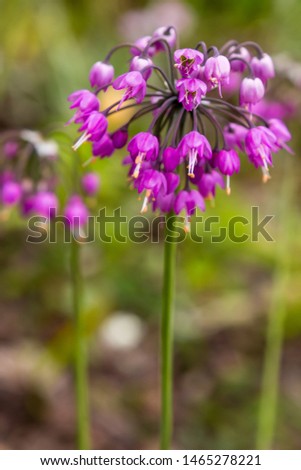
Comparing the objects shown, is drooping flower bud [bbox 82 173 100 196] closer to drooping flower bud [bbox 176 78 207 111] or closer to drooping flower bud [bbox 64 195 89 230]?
drooping flower bud [bbox 64 195 89 230]

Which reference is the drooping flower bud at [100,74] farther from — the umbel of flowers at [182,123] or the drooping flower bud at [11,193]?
the drooping flower bud at [11,193]

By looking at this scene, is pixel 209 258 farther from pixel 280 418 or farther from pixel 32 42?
pixel 32 42

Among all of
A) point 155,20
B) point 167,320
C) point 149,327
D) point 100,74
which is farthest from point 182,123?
point 155,20

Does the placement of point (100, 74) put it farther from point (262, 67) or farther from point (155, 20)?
point (155, 20)

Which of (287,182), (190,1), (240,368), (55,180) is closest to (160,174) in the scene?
(55,180)

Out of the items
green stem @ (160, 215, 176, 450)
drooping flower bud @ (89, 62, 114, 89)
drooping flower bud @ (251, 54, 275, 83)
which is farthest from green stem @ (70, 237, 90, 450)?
drooping flower bud @ (251, 54, 275, 83)

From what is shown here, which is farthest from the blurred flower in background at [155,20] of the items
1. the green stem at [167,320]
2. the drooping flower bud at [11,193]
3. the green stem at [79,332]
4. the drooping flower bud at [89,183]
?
the green stem at [167,320]
